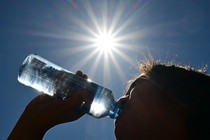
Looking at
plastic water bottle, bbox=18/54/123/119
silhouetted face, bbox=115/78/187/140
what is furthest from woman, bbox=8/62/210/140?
plastic water bottle, bbox=18/54/123/119

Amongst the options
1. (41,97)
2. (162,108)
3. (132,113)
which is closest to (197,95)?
(162,108)

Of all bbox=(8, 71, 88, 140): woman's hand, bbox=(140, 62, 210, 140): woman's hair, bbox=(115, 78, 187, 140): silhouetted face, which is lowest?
bbox=(8, 71, 88, 140): woman's hand

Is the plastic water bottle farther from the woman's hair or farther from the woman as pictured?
the woman's hair

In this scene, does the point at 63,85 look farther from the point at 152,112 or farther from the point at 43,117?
the point at 152,112

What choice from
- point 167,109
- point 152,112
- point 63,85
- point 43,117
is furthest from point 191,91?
point 63,85

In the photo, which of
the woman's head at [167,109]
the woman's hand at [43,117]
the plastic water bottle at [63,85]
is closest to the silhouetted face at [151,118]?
the woman's head at [167,109]

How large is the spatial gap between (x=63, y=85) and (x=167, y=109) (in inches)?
46.8

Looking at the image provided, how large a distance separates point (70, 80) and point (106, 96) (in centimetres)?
40

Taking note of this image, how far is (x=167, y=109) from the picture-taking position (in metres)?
2.21

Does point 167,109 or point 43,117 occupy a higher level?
point 167,109

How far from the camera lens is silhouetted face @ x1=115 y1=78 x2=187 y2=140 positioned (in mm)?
2121

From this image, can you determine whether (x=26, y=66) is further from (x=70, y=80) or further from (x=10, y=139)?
(x=10, y=139)

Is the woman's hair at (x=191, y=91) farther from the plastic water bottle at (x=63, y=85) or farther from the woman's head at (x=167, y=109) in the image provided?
the plastic water bottle at (x=63, y=85)

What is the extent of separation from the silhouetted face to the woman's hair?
64 millimetres
